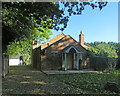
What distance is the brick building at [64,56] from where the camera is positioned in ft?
61.8

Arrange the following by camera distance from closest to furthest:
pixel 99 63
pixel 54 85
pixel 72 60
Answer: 1. pixel 54 85
2. pixel 99 63
3. pixel 72 60

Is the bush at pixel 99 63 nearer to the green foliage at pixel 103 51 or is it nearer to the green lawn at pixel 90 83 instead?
the green foliage at pixel 103 51

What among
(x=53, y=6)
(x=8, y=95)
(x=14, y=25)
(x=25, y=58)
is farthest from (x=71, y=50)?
(x=25, y=58)

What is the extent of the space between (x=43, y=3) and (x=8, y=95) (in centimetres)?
513

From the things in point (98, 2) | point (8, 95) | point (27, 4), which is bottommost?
Answer: point (8, 95)

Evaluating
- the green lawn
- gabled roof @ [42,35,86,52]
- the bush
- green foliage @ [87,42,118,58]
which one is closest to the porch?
gabled roof @ [42,35,86,52]

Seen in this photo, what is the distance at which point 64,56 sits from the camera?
1967cm

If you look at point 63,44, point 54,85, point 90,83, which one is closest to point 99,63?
point 63,44

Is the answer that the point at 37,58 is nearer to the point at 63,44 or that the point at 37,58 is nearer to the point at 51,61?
the point at 51,61

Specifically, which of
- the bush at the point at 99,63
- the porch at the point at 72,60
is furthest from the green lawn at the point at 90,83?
the porch at the point at 72,60

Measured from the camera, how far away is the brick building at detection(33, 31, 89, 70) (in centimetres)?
1883

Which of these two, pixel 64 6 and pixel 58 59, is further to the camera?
pixel 58 59

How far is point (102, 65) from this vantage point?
1709cm

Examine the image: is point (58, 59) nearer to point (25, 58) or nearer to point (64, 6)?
point (64, 6)
